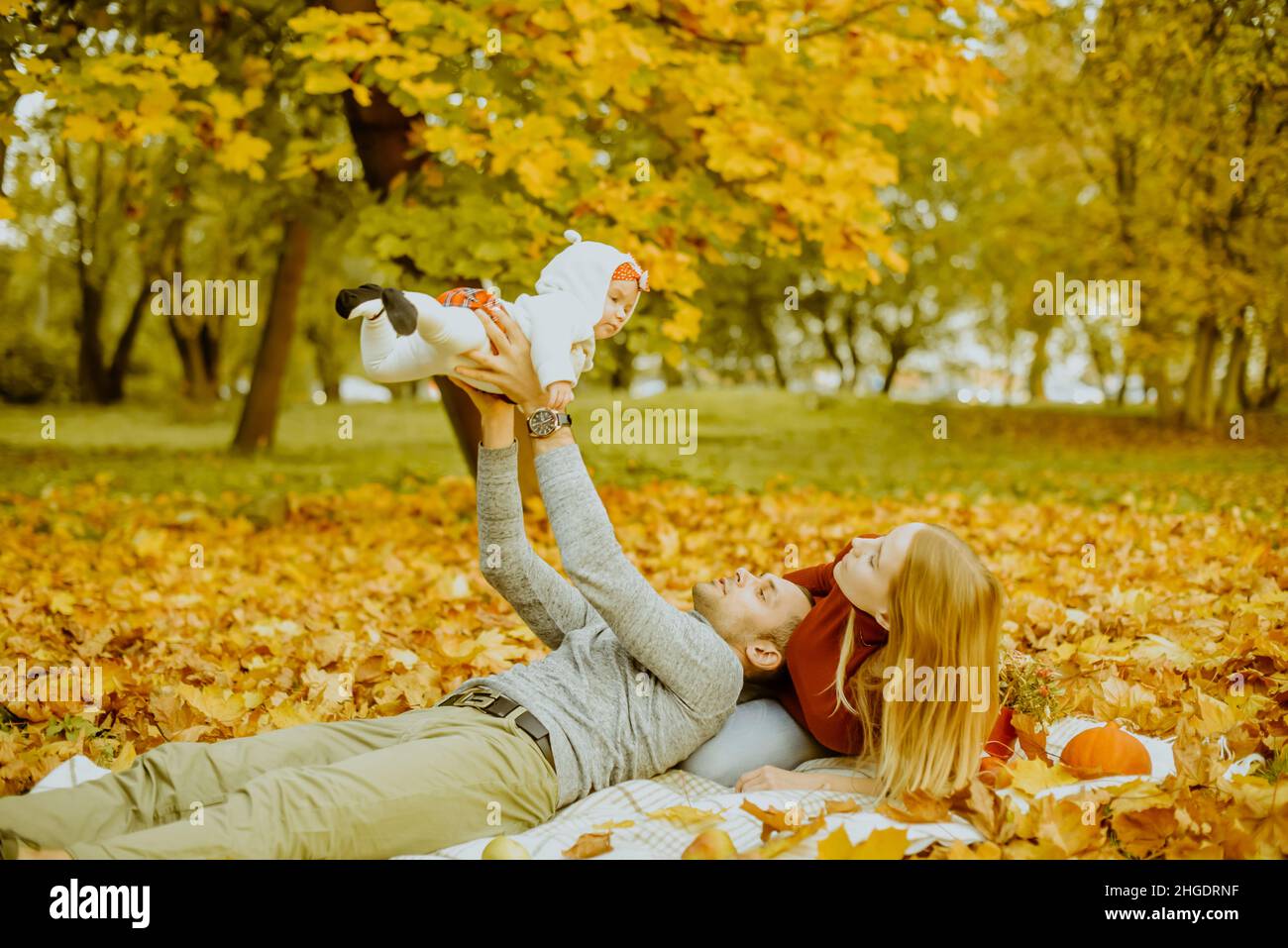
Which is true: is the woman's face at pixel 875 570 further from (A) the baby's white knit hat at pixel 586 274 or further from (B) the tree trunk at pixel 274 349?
(B) the tree trunk at pixel 274 349

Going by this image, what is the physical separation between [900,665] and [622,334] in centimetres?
540

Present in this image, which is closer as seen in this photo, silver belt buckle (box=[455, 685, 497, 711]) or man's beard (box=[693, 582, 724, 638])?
silver belt buckle (box=[455, 685, 497, 711])

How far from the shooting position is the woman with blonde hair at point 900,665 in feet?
7.76

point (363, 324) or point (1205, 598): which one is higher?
point (363, 324)

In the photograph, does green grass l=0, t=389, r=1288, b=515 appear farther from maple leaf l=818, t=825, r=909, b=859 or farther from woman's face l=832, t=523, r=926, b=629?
maple leaf l=818, t=825, r=909, b=859

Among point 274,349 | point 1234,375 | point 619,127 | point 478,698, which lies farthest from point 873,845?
point 1234,375

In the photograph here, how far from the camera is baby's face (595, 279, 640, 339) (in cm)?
257

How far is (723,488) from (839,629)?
594cm

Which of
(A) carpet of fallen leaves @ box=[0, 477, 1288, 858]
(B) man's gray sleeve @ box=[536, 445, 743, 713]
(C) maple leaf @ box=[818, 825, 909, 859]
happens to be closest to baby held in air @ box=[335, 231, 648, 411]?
(B) man's gray sleeve @ box=[536, 445, 743, 713]

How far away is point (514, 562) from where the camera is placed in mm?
2631
